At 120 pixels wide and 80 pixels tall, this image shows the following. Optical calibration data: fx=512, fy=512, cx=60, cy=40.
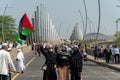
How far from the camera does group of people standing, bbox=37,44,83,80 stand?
61.2ft

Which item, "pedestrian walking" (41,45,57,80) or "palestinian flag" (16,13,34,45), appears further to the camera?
"palestinian flag" (16,13,34,45)

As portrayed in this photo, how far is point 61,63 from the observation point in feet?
63.5

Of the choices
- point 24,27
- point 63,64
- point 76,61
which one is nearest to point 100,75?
point 24,27

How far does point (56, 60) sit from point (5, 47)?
13.0 feet

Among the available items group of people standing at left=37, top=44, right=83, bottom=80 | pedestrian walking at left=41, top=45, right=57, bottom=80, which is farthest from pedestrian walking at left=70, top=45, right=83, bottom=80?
pedestrian walking at left=41, top=45, right=57, bottom=80

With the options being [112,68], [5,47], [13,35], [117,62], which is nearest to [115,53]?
[117,62]

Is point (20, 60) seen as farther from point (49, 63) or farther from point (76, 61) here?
point (49, 63)

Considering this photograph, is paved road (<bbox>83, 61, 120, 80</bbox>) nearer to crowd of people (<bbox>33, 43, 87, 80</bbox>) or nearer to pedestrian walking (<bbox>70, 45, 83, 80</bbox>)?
pedestrian walking (<bbox>70, 45, 83, 80</bbox>)

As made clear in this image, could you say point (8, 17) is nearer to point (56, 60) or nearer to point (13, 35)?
point (13, 35)

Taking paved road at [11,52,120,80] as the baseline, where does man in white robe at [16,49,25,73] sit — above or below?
above

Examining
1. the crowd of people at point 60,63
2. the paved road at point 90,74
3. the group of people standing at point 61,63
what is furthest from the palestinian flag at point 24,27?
the paved road at point 90,74

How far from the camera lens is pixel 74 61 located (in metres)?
20.1

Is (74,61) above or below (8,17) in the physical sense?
below

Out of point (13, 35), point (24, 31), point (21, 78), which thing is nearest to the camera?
point (24, 31)
